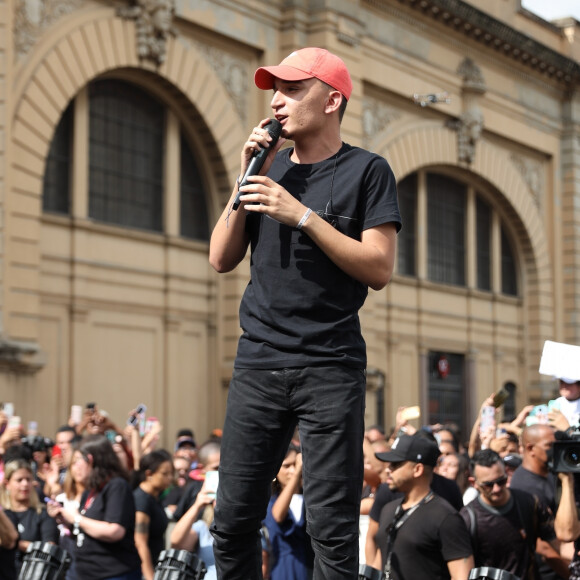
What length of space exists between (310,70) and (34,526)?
6.40 m

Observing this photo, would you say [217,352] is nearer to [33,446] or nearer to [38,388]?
[38,388]

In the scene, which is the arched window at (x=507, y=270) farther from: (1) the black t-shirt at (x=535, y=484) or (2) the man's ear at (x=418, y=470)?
(2) the man's ear at (x=418, y=470)

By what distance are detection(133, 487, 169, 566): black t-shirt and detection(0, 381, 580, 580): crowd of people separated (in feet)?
0.04

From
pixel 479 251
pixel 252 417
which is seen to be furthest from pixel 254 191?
pixel 479 251

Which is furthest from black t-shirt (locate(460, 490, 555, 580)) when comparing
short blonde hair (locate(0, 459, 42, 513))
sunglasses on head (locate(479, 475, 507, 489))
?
short blonde hair (locate(0, 459, 42, 513))

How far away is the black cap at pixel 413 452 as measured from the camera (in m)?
8.32

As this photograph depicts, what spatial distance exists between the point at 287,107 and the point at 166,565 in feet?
12.6

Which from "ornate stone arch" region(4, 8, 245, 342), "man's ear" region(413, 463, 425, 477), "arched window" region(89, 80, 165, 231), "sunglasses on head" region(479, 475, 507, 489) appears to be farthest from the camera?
"arched window" region(89, 80, 165, 231)

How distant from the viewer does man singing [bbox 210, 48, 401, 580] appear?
4480 millimetres

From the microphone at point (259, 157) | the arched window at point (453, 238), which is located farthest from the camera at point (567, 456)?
the arched window at point (453, 238)

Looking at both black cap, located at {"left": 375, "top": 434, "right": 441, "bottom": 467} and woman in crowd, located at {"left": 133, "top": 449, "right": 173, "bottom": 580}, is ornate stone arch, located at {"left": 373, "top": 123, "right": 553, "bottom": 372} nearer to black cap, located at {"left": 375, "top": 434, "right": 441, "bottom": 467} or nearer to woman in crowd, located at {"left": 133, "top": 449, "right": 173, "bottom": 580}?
woman in crowd, located at {"left": 133, "top": 449, "right": 173, "bottom": 580}

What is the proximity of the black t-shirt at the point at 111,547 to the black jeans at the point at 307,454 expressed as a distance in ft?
16.3

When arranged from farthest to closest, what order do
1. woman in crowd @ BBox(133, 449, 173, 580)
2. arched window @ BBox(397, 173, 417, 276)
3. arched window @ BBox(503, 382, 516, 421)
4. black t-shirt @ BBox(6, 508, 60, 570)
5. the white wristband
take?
arched window @ BBox(503, 382, 516, 421) → arched window @ BBox(397, 173, 417, 276) → woman in crowd @ BBox(133, 449, 173, 580) → black t-shirt @ BBox(6, 508, 60, 570) → the white wristband

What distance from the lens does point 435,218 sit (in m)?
34.0
